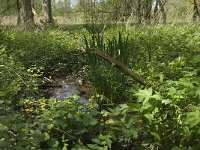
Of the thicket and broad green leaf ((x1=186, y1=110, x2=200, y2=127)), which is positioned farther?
the thicket

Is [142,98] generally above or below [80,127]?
above

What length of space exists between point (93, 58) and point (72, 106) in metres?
1.71

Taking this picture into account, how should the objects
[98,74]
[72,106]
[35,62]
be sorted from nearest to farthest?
[72,106] → [98,74] → [35,62]

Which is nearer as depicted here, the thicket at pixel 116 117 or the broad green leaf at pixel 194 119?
the broad green leaf at pixel 194 119

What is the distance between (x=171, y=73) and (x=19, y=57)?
360 cm

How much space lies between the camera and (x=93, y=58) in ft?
14.8

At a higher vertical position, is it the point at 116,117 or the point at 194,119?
the point at 194,119

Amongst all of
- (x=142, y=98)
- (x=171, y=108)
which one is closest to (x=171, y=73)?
(x=171, y=108)

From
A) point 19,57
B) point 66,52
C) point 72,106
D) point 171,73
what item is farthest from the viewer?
point 66,52

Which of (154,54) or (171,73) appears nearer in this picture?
(171,73)

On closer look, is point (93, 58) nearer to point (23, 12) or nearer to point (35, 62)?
point (35, 62)

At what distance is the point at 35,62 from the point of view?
6.62 metres

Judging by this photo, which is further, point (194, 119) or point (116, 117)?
point (116, 117)

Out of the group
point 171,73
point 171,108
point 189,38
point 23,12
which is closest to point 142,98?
point 171,108
